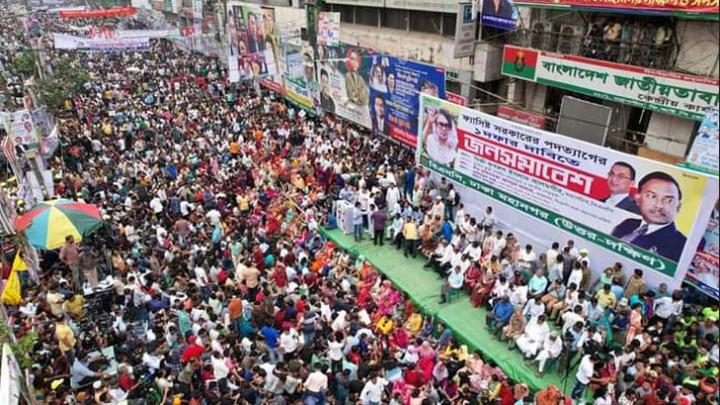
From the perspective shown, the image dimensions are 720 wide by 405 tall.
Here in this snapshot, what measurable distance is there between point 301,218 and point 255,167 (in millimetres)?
4033

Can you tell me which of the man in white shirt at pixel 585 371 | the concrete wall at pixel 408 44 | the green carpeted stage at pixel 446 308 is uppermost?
the concrete wall at pixel 408 44

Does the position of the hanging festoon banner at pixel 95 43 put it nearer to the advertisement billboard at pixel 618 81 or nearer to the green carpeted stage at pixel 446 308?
the green carpeted stage at pixel 446 308

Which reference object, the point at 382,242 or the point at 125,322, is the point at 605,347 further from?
the point at 125,322

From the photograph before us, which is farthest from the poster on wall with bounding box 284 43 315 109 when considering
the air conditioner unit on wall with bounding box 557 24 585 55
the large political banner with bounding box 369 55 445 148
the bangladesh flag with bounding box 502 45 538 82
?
the air conditioner unit on wall with bounding box 557 24 585 55

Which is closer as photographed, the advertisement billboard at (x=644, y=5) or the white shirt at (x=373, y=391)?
the white shirt at (x=373, y=391)

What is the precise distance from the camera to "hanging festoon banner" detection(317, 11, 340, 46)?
59.1 feet

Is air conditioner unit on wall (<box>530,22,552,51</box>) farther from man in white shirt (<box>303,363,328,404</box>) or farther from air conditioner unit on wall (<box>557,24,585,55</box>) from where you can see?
man in white shirt (<box>303,363,328,404</box>)

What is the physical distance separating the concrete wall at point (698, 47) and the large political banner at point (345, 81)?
9.44 metres

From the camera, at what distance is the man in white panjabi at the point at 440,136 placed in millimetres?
11656

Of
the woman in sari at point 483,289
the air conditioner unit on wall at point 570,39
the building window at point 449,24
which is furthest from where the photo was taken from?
the building window at point 449,24

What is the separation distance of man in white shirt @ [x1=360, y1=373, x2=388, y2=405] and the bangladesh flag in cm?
890

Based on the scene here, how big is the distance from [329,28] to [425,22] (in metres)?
3.61

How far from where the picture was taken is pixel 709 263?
7906 millimetres

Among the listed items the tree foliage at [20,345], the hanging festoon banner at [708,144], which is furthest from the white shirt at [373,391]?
the tree foliage at [20,345]
